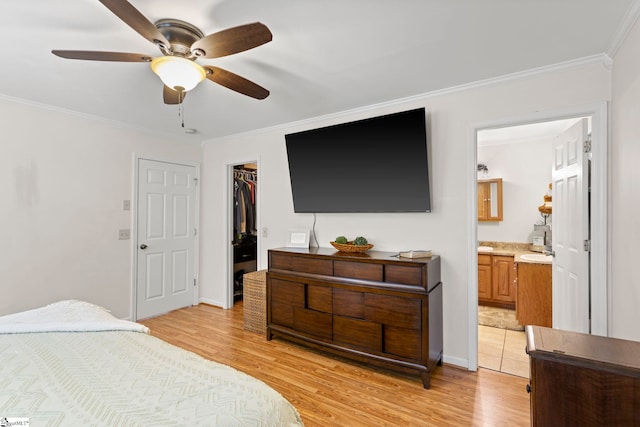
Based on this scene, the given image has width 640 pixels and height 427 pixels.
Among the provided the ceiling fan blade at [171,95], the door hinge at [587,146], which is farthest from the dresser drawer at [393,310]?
the ceiling fan blade at [171,95]

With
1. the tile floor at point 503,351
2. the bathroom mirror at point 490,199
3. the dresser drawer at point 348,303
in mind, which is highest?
the bathroom mirror at point 490,199

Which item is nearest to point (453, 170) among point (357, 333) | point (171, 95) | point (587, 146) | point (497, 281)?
point (587, 146)

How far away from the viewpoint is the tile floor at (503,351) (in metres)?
2.59

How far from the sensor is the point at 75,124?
320 centimetres

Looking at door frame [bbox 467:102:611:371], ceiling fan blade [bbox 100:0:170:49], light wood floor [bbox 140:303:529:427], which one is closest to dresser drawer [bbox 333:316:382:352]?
light wood floor [bbox 140:303:529:427]

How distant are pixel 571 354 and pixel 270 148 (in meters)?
3.41

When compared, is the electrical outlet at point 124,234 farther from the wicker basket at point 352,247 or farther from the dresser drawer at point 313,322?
the wicker basket at point 352,247

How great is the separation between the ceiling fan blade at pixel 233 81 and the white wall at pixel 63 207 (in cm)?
230

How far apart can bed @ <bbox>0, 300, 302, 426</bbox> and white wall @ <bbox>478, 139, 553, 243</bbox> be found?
4.45 meters

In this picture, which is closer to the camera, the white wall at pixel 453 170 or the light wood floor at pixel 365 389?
the light wood floor at pixel 365 389

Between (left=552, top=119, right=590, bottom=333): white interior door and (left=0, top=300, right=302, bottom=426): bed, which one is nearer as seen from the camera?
(left=0, top=300, right=302, bottom=426): bed

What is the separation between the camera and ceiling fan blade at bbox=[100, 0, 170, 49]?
47.3 inches

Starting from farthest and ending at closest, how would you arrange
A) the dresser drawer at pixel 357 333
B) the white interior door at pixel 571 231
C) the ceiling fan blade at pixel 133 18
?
1. the dresser drawer at pixel 357 333
2. the white interior door at pixel 571 231
3. the ceiling fan blade at pixel 133 18

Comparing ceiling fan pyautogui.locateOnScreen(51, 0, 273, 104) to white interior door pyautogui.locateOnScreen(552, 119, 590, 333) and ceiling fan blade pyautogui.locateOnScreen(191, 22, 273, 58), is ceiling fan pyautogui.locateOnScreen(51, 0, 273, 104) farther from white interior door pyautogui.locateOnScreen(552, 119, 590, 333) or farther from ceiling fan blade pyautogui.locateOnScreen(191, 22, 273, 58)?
white interior door pyautogui.locateOnScreen(552, 119, 590, 333)
